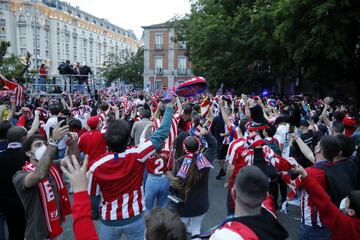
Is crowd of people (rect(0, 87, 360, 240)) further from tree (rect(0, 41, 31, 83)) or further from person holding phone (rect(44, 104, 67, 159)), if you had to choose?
tree (rect(0, 41, 31, 83))

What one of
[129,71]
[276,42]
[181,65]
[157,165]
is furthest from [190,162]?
[129,71]

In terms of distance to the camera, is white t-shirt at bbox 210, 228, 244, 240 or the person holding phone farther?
the person holding phone

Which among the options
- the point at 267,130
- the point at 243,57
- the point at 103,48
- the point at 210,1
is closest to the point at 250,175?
the point at 267,130

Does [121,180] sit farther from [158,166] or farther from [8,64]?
[8,64]

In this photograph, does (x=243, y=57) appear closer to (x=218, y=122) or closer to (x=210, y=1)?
(x=210, y=1)

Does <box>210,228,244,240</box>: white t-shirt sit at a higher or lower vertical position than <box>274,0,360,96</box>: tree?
lower

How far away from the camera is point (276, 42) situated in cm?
1873

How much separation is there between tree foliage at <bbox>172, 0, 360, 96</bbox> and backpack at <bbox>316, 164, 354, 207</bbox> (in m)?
10.8

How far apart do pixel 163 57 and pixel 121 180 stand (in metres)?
51.5

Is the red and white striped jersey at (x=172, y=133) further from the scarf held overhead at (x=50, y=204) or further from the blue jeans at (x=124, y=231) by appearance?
the scarf held overhead at (x=50, y=204)

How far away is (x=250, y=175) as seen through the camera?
2135mm

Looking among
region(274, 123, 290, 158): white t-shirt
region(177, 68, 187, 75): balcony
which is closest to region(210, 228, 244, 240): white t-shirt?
region(274, 123, 290, 158): white t-shirt

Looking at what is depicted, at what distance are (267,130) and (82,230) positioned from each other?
3467mm

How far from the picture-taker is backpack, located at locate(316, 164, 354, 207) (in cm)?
315
